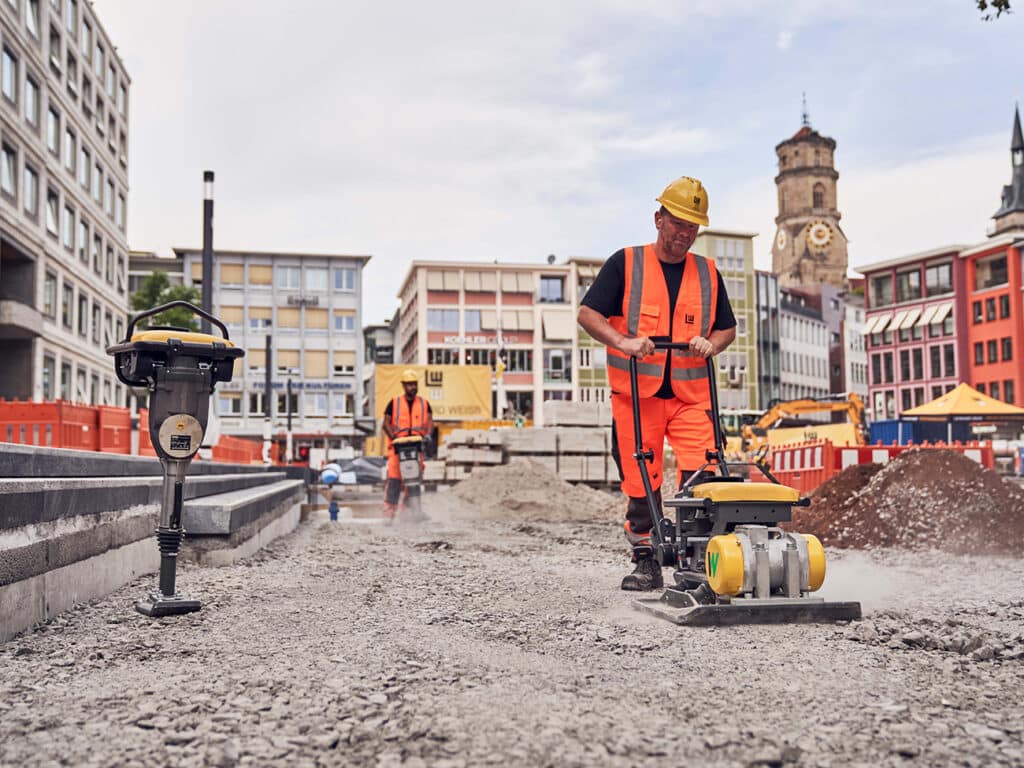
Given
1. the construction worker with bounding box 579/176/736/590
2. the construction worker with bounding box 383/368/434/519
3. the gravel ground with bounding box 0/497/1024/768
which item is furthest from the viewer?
the construction worker with bounding box 383/368/434/519

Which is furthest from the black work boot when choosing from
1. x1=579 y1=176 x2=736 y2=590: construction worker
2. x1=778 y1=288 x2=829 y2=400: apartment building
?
x1=778 y1=288 x2=829 y2=400: apartment building

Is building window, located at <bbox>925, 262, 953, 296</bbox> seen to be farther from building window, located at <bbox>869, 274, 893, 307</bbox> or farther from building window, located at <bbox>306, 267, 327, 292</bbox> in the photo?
building window, located at <bbox>306, 267, 327, 292</bbox>

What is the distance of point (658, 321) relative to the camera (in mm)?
6051

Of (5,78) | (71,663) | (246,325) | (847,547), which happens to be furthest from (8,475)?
(246,325)

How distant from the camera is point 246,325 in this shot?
285ft

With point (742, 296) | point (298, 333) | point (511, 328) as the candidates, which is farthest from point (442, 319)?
point (742, 296)

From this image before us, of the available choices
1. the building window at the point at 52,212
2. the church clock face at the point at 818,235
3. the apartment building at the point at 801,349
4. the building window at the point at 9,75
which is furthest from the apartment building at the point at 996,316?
the church clock face at the point at 818,235

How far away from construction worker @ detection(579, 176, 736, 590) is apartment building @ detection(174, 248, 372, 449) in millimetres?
78501

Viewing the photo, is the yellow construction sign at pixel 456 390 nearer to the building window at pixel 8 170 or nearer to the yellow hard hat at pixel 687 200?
the building window at pixel 8 170

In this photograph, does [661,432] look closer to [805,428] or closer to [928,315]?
[805,428]

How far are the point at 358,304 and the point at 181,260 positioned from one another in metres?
15.6

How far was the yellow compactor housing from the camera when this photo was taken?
4785mm

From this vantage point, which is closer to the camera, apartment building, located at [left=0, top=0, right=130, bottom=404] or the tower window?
apartment building, located at [left=0, top=0, right=130, bottom=404]

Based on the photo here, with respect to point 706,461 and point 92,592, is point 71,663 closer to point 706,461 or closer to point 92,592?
point 92,592
